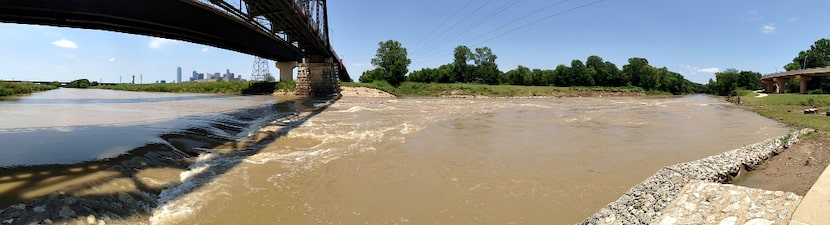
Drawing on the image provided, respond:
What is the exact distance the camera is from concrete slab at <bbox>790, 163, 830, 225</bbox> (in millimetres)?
5254

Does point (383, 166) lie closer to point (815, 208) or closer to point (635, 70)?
point (815, 208)

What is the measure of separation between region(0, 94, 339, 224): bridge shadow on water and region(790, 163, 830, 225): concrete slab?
34.5 ft

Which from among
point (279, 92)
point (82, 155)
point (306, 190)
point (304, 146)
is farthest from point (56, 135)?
point (279, 92)

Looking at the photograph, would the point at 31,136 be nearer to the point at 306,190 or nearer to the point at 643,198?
the point at 306,190

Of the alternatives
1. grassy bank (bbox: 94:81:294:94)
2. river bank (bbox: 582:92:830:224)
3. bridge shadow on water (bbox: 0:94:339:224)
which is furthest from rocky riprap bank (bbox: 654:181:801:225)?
grassy bank (bbox: 94:81:294:94)

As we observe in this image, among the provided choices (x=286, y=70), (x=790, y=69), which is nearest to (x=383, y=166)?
(x=286, y=70)

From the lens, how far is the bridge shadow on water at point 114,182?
7.04 metres

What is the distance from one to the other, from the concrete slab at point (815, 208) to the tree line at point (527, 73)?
313ft

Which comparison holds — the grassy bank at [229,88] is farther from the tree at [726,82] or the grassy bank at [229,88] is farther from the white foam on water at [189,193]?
the tree at [726,82]

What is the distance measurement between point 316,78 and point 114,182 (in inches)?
1990

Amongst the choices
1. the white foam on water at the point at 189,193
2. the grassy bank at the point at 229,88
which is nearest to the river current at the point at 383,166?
the white foam on water at the point at 189,193

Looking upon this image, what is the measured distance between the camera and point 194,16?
2806cm

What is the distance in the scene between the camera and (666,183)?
8.79 meters

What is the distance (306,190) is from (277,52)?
49707 millimetres
